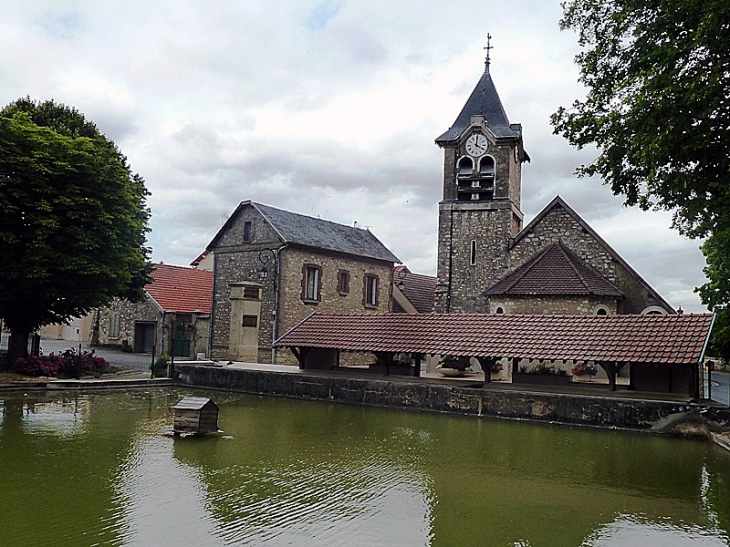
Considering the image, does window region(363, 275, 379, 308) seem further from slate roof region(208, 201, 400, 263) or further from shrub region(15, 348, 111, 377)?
shrub region(15, 348, 111, 377)

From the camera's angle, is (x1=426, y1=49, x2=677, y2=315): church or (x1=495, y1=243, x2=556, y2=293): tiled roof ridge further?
(x1=495, y1=243, x2=556, y2=293): tiled roof ridge

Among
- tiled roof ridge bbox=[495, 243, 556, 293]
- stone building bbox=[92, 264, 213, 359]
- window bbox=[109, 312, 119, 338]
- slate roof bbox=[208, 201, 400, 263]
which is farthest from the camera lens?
window bbox=[109, 312, 119, 338]

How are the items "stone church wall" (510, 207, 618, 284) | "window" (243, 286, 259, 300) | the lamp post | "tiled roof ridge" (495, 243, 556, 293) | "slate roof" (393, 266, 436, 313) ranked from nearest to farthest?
"window" (243, 286, 259, 300) → "tiled roof ridge" (495, 243, 556, 293) → "stone church wall" (510, 207, 618, 284) → the lamp post → "slate roof" (393, 266, 436, 313)

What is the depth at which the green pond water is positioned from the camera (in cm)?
651

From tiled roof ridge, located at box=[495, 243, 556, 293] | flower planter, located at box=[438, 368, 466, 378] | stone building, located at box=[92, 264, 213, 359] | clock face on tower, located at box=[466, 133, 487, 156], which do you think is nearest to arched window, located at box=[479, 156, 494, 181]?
clock face on tower, located at box=[466, 133, 487, 156]

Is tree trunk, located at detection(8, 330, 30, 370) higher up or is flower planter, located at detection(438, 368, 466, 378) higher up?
tree trunk, located at detection(8, 330, 30, 370)

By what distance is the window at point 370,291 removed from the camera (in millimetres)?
30183

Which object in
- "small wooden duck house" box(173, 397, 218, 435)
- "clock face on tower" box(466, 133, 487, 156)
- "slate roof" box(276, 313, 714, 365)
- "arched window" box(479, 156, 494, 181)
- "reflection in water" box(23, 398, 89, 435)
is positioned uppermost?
"clock face on tower" box(466, 133, 487, 156)

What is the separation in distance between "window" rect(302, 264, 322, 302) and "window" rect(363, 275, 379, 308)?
10.7 feet

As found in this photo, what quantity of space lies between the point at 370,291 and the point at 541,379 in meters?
13.7

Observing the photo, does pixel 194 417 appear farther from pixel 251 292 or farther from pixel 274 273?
pixel 274 273

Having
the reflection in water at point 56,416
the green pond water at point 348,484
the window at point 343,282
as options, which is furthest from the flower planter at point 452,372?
the reflection in water at point 56,416

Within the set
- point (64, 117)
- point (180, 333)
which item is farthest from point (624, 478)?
point (180, 333)

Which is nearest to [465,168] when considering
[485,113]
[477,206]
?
[477,206]
